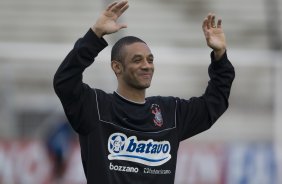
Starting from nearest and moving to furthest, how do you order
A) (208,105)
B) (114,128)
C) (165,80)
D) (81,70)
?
(81,70) → (114,128) → (208,105) → (165,80)

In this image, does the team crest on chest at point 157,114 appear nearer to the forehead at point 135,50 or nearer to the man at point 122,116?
the man at point 122,116

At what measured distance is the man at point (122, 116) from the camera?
4133mm

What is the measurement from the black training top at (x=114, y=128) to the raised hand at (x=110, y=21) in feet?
0.12

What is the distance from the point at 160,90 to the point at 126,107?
250 inches

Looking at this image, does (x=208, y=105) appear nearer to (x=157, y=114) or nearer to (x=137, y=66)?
(x=157, y=114)

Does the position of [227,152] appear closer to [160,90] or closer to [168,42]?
[160,90]

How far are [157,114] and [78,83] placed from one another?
50 centimetres

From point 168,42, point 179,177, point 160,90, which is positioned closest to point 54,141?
point 179,177

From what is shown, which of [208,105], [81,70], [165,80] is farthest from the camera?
[165,80]

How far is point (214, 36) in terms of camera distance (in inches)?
181

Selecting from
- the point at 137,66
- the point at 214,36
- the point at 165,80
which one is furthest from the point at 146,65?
the point at 165,80

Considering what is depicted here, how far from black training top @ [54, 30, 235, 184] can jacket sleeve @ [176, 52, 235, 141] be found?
4 centimetres

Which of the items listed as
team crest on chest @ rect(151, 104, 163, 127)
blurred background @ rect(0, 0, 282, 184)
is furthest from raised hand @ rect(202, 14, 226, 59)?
blurred background @ rect(0, 0, 282, 184)

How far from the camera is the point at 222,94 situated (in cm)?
461
